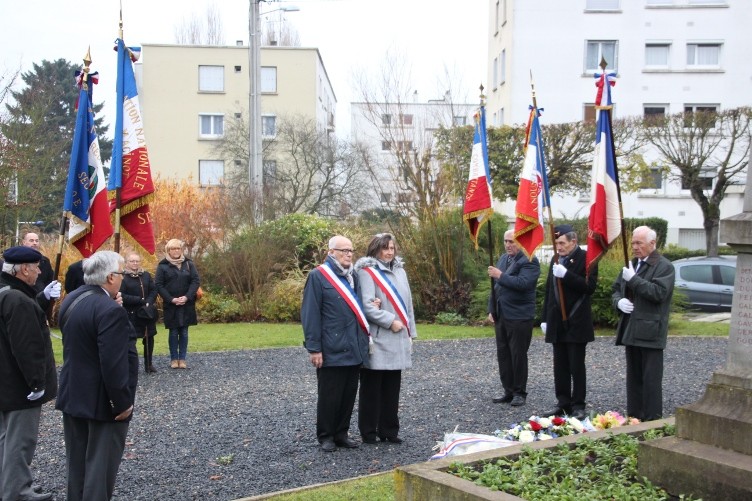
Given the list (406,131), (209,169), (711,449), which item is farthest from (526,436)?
(209,169)

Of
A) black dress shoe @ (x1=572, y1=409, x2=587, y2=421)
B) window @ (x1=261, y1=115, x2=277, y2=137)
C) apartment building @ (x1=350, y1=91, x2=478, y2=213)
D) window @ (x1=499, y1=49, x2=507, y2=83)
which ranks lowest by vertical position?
black dress shoe @ (x1=572, y1=409, x2=587, y2=421)

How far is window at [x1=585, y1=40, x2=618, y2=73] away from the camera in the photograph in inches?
1535

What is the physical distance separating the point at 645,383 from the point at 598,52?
114 feet

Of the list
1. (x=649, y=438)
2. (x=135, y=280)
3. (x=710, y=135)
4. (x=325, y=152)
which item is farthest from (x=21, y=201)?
(x=325, y=152)

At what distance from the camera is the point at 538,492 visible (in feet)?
15.4

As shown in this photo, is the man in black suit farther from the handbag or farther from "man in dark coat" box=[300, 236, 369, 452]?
the handbag

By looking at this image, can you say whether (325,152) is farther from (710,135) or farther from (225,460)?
(225,460)

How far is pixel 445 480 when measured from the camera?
16.1 ft

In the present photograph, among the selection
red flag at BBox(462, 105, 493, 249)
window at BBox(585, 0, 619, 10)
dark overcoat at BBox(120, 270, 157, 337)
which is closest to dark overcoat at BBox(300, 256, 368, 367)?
red flag at BBox(462, 105, 493, 249)

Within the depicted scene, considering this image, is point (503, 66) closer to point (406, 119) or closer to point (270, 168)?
point (270, 168)

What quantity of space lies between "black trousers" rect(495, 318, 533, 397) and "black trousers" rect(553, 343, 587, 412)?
69cm

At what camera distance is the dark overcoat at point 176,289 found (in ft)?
38.7

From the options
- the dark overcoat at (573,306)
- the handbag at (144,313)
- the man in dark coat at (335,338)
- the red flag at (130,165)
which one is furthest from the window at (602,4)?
the man in dark coat at (335,338)

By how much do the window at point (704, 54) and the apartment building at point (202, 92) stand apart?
22046 mm
